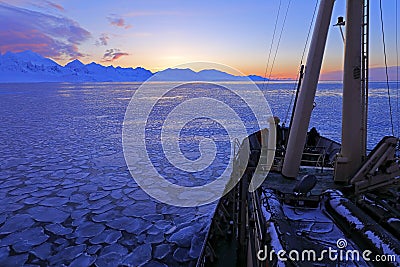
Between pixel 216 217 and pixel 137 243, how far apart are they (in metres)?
1.55

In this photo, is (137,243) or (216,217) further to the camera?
(216,217)

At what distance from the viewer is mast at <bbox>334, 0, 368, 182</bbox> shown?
5160 mm

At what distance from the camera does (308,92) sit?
17.5 ft

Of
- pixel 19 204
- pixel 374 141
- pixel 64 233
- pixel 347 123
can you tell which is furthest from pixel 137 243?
pixel 374 141

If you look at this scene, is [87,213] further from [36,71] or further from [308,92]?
[36,71]

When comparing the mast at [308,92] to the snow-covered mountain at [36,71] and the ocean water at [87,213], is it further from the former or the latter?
the snow-covered mountain at [36,71]

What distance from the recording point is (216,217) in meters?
5.93

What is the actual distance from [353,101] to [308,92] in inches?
30.9

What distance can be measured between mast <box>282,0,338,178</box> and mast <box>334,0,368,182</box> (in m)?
0.43

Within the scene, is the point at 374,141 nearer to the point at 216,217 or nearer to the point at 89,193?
the point at 216,217

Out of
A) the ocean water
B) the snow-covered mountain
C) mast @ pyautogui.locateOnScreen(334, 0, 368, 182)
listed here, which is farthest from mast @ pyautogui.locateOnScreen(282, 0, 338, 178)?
the snow-covered mountain

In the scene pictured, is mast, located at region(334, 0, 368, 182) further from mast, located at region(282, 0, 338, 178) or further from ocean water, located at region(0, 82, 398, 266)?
ocean water, located at region(0, 82, 398, 266)

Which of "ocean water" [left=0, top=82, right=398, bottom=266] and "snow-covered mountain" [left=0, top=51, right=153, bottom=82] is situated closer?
"ocean water" [left=0, top=82, right=398, bottom=266]

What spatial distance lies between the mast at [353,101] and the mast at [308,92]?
16.8 inches
